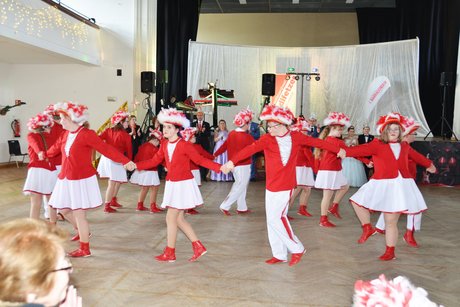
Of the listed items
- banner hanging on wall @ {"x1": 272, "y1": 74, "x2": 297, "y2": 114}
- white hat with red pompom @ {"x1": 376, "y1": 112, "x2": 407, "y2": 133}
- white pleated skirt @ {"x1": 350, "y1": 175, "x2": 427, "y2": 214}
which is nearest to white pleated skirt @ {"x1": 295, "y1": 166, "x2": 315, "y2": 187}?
white pleated skirt @ {"x1": 350, "y1": 175, "x2": 427, "y2": 214}

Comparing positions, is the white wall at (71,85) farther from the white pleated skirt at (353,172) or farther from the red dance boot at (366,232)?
the red dance boot at (366,232)

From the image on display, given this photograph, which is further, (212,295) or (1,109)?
(1,109)

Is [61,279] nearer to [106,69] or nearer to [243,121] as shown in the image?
[243,121]

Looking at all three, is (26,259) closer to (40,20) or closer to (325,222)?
(325,222)

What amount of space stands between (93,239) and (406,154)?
12.4 ft

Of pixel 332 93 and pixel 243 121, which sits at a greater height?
pixel 332 93

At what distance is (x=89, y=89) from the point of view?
12688mm

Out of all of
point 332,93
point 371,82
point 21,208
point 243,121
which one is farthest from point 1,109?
point 371,82

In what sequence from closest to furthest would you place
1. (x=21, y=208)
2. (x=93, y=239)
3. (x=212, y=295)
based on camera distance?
1. (x=212, y=295)
2. (x=93, y=239)
3. (x=21, y=208)

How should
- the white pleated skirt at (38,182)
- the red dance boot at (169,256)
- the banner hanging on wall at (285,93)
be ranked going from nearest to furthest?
Result: the red dance boot at (169,256) < the white pleated skirt at (38,182) < the banner hanging on wall at (285,93)

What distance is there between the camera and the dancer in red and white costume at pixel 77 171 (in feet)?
14.3

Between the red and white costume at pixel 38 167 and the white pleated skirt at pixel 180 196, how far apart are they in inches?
73.0

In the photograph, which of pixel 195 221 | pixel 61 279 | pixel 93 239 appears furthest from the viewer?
pixel 195 221

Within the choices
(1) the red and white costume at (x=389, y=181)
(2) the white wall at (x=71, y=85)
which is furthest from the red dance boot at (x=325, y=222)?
(2) the white wall at (x=71, y=85)
